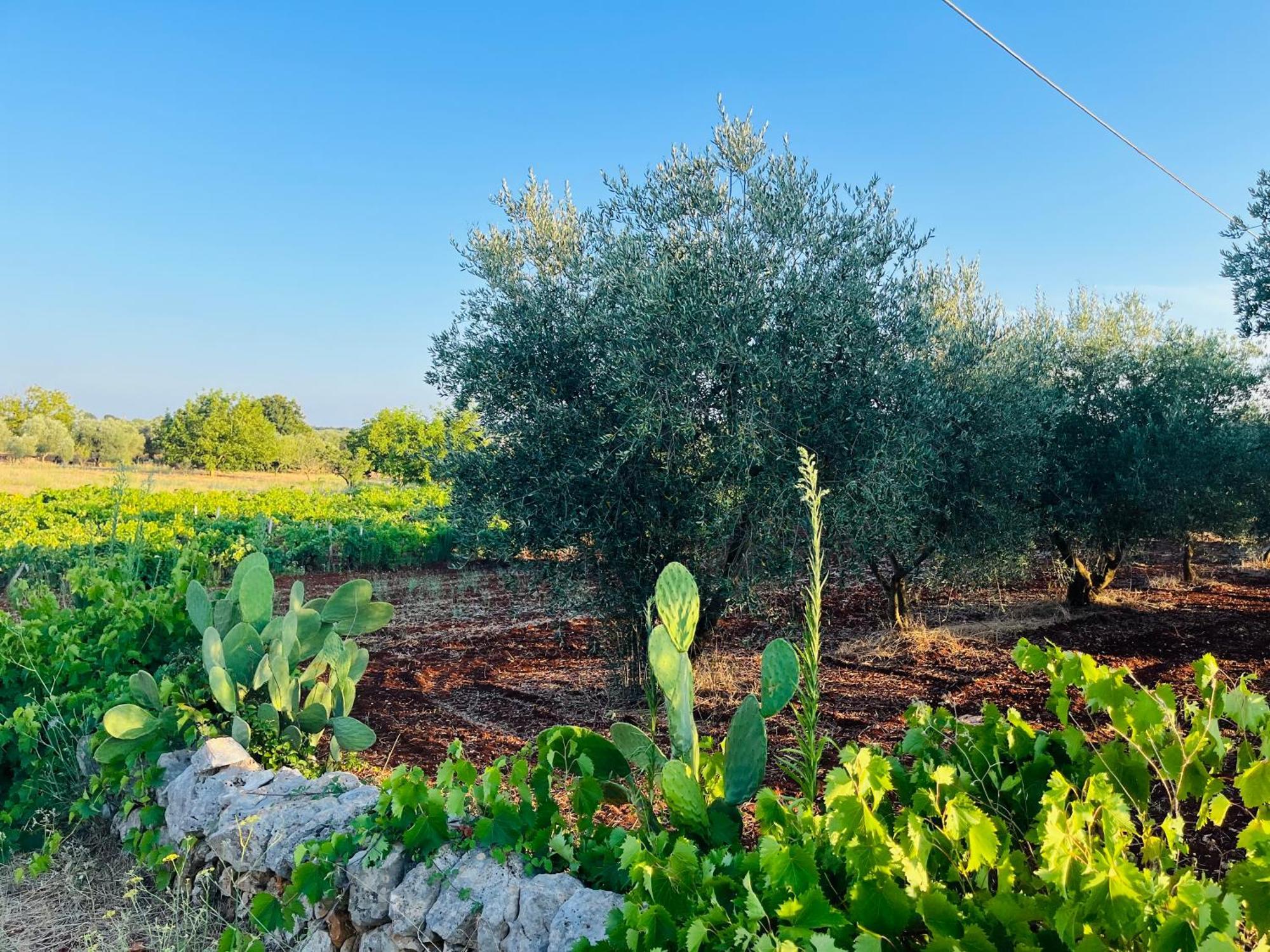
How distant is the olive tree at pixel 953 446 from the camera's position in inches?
218

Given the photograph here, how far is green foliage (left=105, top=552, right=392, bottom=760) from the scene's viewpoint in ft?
12.8

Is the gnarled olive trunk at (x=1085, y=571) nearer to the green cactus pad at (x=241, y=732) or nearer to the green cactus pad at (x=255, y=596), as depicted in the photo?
the green cactus pad at (x=255, y=596)

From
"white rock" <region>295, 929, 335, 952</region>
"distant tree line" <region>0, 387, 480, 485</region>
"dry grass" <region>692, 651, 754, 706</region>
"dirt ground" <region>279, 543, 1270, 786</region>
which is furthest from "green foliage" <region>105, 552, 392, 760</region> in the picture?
"distant tree line" <region>0, 387, 480, 485</region>

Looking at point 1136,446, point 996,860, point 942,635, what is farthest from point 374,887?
point 1136,446

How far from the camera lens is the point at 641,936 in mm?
1842

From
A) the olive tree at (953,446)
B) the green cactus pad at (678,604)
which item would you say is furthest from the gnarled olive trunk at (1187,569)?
the green cactus pad at (678,604)

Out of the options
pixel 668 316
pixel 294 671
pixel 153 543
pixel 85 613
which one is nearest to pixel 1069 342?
pixel 668 316

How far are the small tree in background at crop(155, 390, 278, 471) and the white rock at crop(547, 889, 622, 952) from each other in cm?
5269

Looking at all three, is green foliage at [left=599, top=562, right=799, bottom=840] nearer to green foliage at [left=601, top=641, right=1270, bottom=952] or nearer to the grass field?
green foliage at [left=601, top=641, right=1270, bottom=952]

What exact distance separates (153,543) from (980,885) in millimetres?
11828

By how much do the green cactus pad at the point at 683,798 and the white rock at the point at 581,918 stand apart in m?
0.28

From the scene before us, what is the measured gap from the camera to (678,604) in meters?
2.73

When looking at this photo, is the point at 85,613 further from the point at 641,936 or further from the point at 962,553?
the point at 962,553

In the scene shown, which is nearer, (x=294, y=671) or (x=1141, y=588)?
(x=294, y=671)
